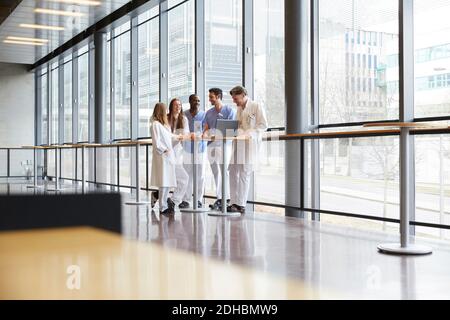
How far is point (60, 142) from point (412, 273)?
1613 cm

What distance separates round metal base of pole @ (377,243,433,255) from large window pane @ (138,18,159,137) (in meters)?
7.62

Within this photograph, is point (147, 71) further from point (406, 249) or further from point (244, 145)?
point (406, 249)

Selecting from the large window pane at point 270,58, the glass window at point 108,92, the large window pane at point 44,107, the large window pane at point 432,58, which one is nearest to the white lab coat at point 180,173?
the large window pane at point 270,58

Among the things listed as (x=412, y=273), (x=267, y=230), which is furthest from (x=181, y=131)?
(x=412, y=273)

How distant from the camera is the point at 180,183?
691 centimetres

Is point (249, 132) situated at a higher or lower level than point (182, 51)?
lower

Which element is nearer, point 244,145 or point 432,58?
point 432,58

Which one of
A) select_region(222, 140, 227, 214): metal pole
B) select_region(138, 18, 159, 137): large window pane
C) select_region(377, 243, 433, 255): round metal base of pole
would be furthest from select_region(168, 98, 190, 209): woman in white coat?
select_region(138, 18, 159, 137): large window pane

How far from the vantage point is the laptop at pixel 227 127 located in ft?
20.3

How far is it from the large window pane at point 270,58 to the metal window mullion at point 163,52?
2.96 meters

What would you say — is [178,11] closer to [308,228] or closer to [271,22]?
[271,22]

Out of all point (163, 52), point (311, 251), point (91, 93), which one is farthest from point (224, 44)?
point (91, 93)

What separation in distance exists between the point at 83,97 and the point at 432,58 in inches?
481

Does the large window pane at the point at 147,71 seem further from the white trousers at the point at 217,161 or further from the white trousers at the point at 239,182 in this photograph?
the white trousers at the point at 239,182
